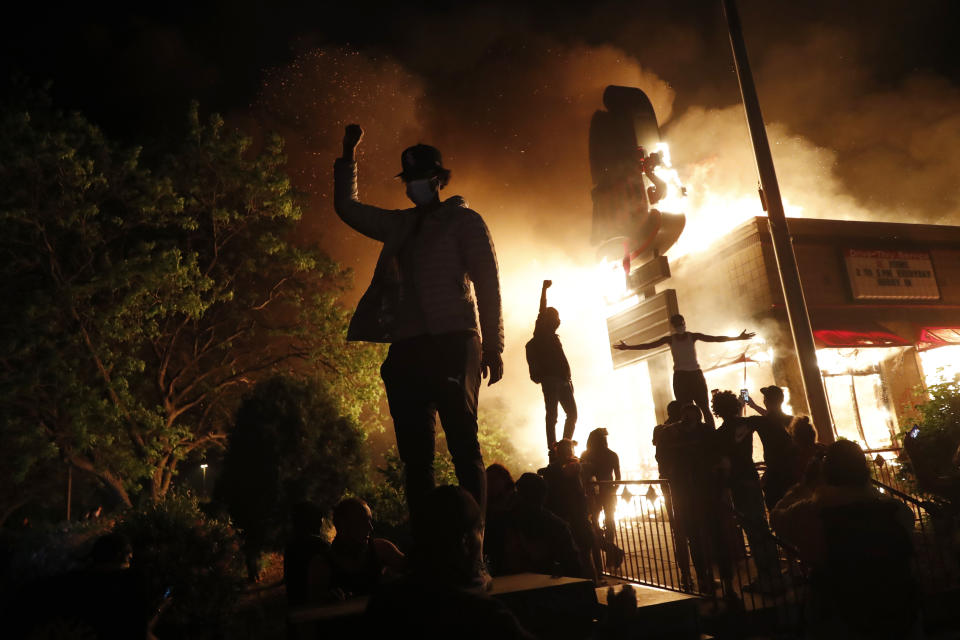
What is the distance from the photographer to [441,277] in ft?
12.0

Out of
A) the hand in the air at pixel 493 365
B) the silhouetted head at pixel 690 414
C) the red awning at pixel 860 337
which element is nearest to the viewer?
the hand in the air at pixel 493 365

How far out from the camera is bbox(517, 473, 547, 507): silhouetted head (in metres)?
5.03

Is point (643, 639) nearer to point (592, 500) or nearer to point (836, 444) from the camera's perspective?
point (836, 444)

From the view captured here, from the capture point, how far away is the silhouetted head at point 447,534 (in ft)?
6.83

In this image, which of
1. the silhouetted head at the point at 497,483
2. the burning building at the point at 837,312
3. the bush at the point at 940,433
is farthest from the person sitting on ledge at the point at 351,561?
the burning building at the point at 837,312

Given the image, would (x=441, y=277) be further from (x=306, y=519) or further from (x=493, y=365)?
(x=306, y=519)

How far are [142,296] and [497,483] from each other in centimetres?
1417

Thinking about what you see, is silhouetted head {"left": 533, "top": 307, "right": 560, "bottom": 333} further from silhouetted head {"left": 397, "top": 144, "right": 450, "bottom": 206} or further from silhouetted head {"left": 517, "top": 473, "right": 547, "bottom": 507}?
silhouetted head {"left": 397, "top": 144, "right": 450, "bottom": 206}

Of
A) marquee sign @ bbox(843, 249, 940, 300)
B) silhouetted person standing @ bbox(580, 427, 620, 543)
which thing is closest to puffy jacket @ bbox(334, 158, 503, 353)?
silhouetted person standing @ bbox(580, 427, 620, 543)

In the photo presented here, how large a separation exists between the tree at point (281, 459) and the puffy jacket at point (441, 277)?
11130 mm

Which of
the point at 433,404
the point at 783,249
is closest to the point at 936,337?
the point at 783,249

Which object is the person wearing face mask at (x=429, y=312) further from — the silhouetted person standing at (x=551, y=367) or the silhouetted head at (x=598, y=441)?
the silhouetted head at (x=598, y=441)

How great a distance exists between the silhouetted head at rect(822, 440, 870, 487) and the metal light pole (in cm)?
502

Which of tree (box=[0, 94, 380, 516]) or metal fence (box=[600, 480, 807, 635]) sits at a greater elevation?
tree (box=[0, 94, 380, 516])
